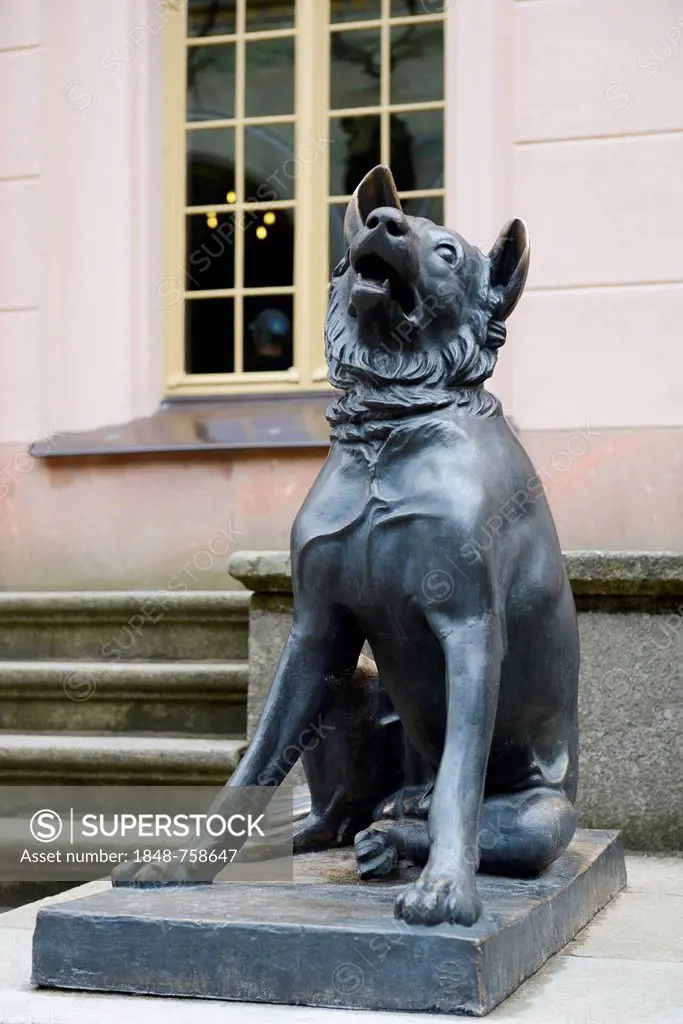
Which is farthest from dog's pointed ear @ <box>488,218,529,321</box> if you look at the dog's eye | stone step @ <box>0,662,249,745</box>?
stone step @ <box>0,662,249,745</box>

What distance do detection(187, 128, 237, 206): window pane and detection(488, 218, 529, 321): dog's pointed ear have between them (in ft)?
14.6

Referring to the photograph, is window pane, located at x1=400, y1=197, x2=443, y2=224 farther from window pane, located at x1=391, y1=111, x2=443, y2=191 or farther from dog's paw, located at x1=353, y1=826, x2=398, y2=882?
dog's paw, located at x1=353, y1=826, x2=398, y2=882

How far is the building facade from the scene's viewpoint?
18.9 feet

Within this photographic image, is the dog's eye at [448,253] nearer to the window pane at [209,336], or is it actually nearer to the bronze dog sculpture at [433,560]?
the bronze dog sculpture at [433,560]

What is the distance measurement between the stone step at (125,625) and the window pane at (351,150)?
2469mm

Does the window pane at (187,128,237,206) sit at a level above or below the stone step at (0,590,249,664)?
above

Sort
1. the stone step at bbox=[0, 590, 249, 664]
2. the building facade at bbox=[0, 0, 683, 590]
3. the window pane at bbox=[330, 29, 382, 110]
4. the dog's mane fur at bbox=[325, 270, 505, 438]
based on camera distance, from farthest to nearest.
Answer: the window pane at bbox=[330, 29, 382, 110]
the building facade at bbox=[0, 0, 683, 590]
the stone step at bbox=[0, 590, 249, 664]
the dog's mane fur at bbox=[325, 270, 505, 438]

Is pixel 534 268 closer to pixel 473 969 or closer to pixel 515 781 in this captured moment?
pixel 515 781

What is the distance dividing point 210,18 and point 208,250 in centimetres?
120

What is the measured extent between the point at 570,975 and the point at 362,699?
76cm

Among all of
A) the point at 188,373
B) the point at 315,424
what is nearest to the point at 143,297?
the point at 188,373

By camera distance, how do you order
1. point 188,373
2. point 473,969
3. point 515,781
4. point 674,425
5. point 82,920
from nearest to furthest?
point 473,969
point 82,920
point 515,781
point 674,425
point 188,373

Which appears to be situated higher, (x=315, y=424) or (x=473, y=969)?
(x=315, y=424)

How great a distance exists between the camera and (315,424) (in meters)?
6.14
